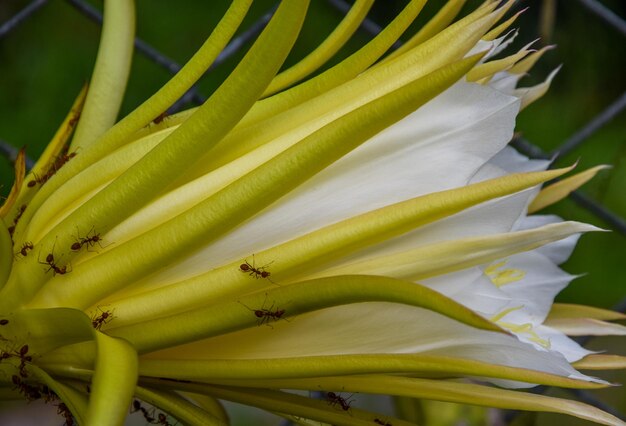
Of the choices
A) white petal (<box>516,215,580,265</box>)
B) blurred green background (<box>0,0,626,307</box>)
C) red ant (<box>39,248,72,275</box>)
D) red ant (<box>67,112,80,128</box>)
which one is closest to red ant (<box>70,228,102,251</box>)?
red ant (<box>39,248,72,275</box>)

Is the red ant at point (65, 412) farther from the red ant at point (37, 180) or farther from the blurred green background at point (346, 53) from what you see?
the blurred green background at point (346, 53)

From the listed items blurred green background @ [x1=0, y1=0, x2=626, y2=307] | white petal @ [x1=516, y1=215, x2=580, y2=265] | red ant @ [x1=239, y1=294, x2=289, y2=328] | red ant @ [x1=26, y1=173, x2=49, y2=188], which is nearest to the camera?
red ant @ [x1=239, y1=294, x2=289, y2=328]

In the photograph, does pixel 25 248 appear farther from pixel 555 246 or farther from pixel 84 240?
pixel 555 246

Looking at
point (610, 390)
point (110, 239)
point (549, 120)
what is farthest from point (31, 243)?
point (610, 390)

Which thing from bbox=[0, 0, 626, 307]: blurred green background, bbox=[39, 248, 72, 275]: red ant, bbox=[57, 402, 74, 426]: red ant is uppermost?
bbox=[0, 0, 626, 307]: blurred green background

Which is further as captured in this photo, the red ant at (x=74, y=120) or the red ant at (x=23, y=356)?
the red ant at (x=74, y=120)

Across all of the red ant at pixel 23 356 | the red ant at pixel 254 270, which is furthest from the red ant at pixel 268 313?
the red ant at pixel 23 356

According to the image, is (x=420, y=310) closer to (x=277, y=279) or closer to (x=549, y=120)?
(x=277, y=279)

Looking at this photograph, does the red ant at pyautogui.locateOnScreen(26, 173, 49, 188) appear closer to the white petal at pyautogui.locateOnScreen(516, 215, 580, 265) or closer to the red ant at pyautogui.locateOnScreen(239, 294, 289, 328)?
the red ant at pyautogui.locateOnScreen(239, 294, 289, 328)
